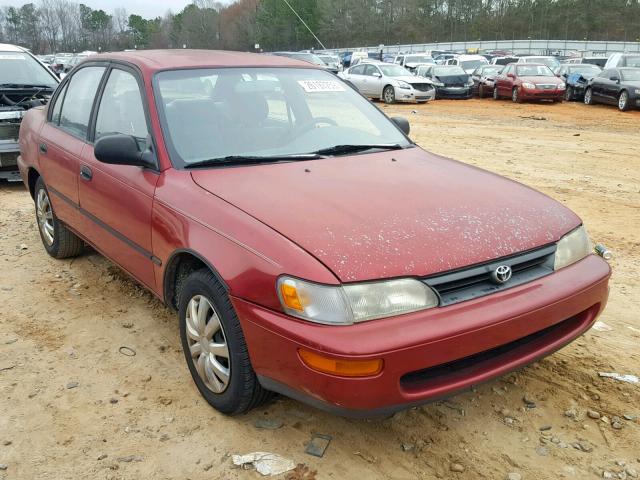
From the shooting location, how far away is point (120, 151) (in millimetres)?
3162

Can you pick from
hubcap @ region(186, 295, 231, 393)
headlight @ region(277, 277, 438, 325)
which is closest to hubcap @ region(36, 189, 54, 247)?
hubcap @ region(186, 295, 231, 393)

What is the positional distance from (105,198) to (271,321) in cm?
182

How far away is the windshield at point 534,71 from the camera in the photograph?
20469 millimetres

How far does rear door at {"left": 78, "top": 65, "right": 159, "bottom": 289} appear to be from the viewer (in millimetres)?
3293

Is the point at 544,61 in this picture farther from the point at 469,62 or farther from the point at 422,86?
the point at 422,86

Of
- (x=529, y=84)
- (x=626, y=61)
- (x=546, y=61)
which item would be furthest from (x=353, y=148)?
(x=546, y=61)

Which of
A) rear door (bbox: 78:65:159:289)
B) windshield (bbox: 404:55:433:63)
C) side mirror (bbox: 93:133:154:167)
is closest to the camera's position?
side mirror (bbox: 93:133:154:167)

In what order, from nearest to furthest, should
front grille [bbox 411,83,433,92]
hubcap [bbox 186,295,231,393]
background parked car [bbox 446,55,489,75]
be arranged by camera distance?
hubcap [bbox 186,295,231,393]
front grille [bbox 411,83,433,92]
background parked car [bbox 446,55,489,75]

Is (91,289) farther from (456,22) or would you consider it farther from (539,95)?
(456,22)

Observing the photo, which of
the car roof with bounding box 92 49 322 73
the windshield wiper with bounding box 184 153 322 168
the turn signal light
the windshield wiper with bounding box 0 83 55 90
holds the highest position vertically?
the car roof with bounding box 92 49 322 73

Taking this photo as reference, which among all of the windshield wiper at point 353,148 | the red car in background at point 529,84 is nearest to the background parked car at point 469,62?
the red car in background at point 529,84

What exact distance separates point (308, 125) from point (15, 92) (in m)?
5.85

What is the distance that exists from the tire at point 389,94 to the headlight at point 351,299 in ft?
61.6

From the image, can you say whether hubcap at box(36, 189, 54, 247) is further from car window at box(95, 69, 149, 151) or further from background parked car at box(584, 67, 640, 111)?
background parked car at box(584, 67, 640, 111)
